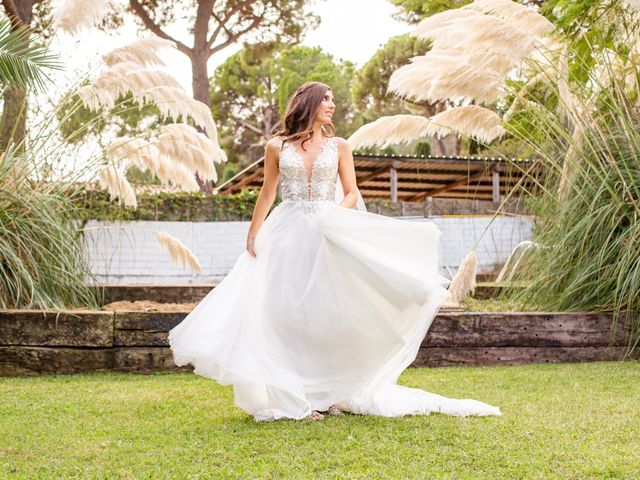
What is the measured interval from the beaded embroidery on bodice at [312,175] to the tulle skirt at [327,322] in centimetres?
16

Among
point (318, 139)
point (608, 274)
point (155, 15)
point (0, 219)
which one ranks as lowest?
point (608, 274)

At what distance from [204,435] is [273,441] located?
1.14 ft

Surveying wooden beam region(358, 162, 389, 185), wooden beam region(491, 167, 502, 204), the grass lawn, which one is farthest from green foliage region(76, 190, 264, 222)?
the grass lawn

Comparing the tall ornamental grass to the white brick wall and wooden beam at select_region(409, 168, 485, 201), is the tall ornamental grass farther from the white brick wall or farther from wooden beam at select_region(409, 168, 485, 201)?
wooden beam at select_region(409, 168, 485, 201)

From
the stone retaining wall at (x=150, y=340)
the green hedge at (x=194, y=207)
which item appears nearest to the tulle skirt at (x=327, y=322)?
the stone retaining wall at (x=150, y=340)

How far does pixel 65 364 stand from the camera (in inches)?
213

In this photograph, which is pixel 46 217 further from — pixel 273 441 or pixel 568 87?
pixel 568 87

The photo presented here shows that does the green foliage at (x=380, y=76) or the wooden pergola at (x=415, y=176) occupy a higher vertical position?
the green foliage at (x=380, y=76)

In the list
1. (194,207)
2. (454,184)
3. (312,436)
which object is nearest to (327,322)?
(312,436)

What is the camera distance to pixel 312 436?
11.3 feet

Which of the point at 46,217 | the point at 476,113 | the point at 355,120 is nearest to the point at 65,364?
the point at 46,217

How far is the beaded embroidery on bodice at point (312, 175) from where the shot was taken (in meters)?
4.21

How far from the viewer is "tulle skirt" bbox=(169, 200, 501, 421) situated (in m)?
3.84

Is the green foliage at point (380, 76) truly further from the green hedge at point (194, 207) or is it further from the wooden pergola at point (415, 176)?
the green hedge at point (194, 207)
